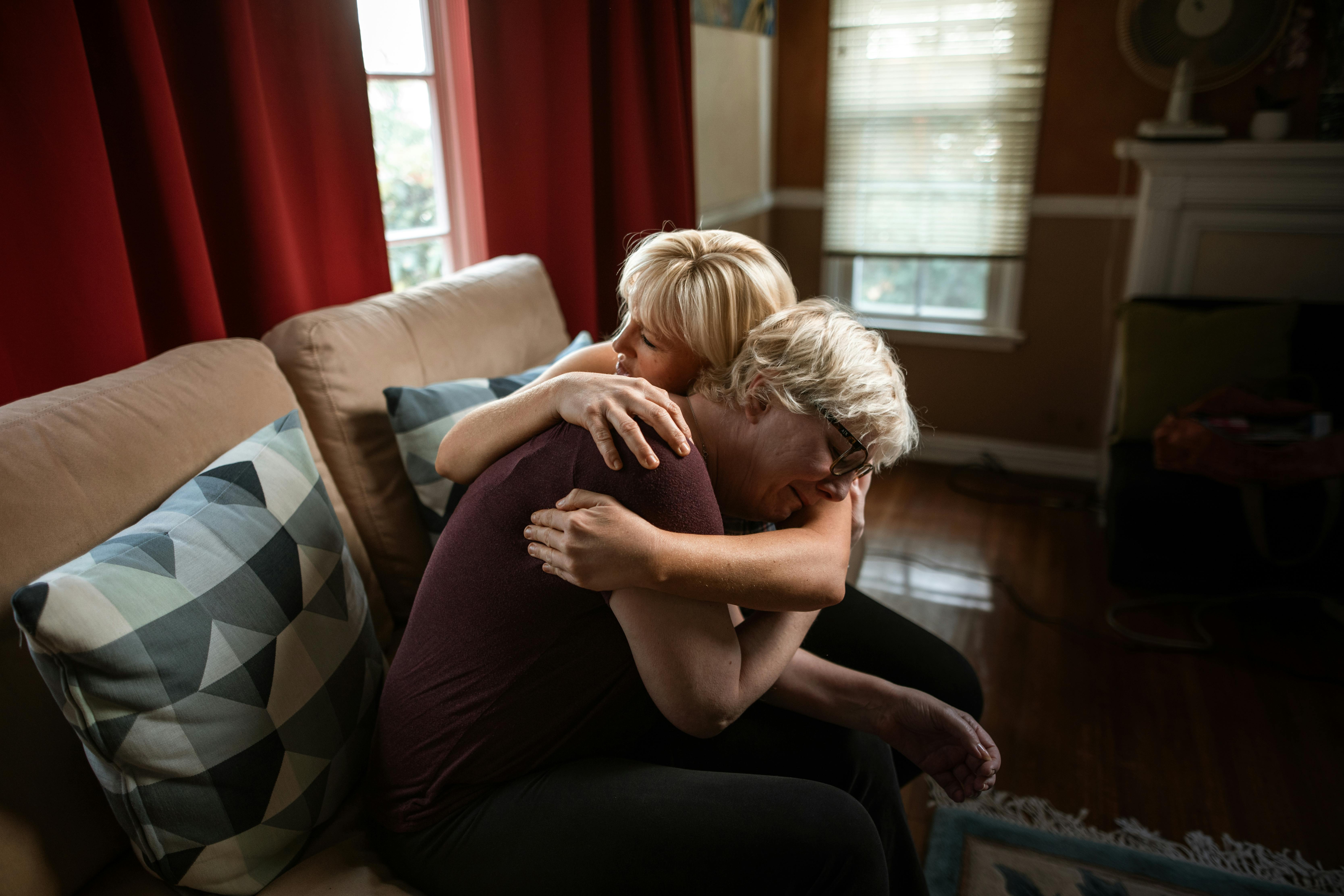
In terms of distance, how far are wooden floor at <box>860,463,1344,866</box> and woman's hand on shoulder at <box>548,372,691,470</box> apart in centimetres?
116

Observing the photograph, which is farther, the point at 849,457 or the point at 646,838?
the point at 849,457

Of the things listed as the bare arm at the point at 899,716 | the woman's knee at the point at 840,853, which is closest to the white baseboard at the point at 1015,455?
the bare arm at the point at 899,716

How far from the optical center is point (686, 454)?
0.92 meters

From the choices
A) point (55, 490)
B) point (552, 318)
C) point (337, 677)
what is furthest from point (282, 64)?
point (337, 677)

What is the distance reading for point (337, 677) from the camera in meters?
1.04

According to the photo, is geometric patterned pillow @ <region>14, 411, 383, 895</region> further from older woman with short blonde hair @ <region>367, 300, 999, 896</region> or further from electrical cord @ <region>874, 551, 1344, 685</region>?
electrical cord @ <region>874, 551, 1344, 685</region>

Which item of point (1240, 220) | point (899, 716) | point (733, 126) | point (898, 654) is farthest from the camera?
point (733, 126)

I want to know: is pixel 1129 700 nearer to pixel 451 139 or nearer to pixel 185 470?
pixel 185 470

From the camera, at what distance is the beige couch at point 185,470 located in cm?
86

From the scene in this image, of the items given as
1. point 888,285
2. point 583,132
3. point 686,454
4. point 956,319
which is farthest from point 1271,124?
point 686,454

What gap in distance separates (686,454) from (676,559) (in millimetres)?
118

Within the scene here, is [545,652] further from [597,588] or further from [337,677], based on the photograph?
[337,677]

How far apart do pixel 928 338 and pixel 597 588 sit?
2782 mm

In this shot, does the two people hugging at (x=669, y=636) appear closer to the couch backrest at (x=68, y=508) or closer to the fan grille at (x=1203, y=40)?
the couch backrest at (x=68, y=508)
